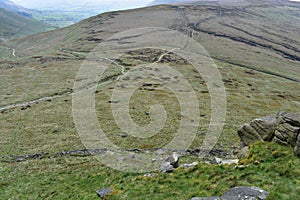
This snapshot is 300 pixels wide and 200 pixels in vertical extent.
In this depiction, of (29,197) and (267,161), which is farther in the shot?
(29,197)

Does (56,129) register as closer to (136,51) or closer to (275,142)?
(275,142)

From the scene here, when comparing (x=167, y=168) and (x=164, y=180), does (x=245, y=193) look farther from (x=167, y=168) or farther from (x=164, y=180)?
(x=167, y=168)

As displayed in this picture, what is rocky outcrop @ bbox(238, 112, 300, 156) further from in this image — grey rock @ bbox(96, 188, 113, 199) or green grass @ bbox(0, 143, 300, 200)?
grey rock @ bbox(96, 188, 113, 199)

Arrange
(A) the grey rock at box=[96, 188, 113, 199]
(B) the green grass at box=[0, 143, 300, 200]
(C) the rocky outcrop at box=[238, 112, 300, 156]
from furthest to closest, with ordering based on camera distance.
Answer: (C) the rocky outcrop at box=[238, 112, 300, 156] < (A) the grey rock at box=[96, 188, 113, 199] < (B) the green grass at box=[0, 143, 300, 200]

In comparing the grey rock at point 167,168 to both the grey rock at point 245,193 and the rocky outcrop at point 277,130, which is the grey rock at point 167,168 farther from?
the rocky outcrop at point 277,130

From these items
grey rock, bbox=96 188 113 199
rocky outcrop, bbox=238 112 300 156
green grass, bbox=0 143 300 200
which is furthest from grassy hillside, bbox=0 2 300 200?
rocky outcrop, bbox=238 112 300 156

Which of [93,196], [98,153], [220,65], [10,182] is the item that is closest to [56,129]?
[98,153]
